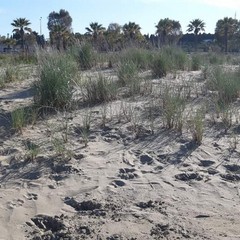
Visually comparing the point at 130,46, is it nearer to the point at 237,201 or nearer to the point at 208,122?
the point at 208,122

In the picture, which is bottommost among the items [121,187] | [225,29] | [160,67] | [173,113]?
[121,187]

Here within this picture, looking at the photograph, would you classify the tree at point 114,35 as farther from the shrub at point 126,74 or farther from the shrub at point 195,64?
the shrub at point 126,74

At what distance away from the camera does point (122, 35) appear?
31031 mm

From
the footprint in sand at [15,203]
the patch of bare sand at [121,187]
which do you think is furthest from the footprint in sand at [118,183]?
the footprint in sand at [15,203]

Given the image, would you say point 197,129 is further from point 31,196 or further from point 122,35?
point 122,35

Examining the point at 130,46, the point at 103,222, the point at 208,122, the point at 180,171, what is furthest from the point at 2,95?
the point at 130,46

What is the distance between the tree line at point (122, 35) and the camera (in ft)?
53.2

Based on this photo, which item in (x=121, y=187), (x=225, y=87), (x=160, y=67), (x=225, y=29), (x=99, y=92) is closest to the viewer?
(x=121, y=187)

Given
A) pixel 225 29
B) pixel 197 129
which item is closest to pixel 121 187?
pixel 197 129

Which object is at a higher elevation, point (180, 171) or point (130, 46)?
point (130, 46)

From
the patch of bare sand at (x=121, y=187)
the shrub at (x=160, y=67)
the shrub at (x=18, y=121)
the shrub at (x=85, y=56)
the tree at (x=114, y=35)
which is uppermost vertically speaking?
the tree at (x=114, y=35)

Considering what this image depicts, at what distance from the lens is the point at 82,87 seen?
9.45 meters

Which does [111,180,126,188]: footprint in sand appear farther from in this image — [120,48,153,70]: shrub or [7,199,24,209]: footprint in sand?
[120,48,153,70]: shrub

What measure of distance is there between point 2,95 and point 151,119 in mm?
3683
